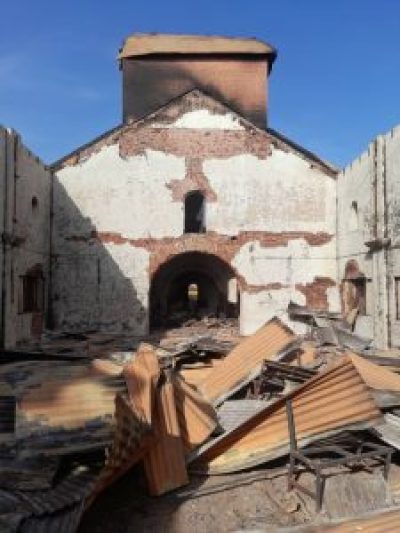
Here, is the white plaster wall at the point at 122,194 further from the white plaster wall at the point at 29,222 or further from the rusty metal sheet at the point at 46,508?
the rusty metal sheet at the point at 46,508

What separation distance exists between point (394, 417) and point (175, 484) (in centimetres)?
264

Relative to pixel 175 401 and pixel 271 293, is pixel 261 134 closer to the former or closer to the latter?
pixel 271 293

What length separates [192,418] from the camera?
21.4 ft

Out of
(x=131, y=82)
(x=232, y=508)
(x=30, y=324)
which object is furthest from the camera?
(x=131, y=82)

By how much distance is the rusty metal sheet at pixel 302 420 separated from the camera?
5.95 metres

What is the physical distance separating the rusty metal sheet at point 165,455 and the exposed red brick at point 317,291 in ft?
33.3

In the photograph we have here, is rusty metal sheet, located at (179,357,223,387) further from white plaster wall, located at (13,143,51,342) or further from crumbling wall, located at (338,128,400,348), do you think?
white plaster wall, located at (13,143,51,342)

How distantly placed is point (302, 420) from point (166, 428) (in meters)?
1.57

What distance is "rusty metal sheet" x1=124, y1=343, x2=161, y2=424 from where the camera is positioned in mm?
5672

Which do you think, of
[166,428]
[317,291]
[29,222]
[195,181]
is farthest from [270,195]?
[166,428]

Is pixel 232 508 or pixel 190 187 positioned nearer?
pixel 232 508

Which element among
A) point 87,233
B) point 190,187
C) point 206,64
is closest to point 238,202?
point 190,187

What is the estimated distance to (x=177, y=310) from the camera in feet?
72.8

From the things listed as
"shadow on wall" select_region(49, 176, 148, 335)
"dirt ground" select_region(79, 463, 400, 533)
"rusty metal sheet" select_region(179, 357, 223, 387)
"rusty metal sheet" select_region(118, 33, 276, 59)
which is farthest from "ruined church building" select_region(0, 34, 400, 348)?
"dirt ground" select_region(79, 463, 400, 533)
